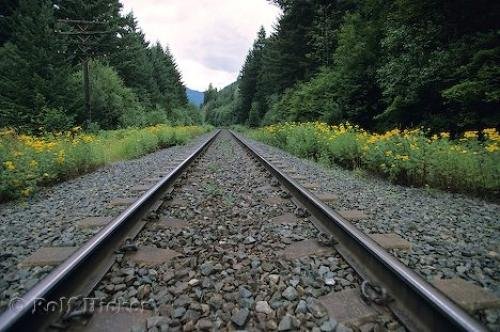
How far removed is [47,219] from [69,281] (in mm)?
2172

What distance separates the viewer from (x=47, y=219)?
3.85 meters

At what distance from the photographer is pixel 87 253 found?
2330 millimetres

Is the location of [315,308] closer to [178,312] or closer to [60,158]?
[178,312]

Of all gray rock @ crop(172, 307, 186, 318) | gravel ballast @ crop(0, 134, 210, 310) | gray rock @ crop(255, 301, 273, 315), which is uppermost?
gray rock @ crop(255, 301, 273, 315)

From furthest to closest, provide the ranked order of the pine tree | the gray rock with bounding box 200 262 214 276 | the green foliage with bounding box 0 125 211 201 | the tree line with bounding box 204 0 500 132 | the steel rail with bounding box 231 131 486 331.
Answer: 1. the pine tree
2. the tree line with bounding box 204 0 500 132
3. the green foliage with bounding box 0 125 211 201
4. the gray rock with bounding box 200 262 214 276
5. the steel rail with bounding box 231 131 486 331

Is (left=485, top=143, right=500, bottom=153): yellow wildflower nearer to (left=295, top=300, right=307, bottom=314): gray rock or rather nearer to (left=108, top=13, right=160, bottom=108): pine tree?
(left=295, top=300, right=307, bottom=314): gray rock

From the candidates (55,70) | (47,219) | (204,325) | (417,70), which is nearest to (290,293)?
(204,325)

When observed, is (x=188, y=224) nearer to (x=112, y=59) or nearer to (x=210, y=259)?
(x=210, y=259)

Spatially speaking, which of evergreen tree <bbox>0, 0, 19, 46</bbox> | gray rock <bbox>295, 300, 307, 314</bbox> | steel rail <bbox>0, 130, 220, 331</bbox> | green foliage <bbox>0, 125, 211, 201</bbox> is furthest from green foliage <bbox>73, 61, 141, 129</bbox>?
gray rock <bbox>295, 300, 307, 314</bbox>

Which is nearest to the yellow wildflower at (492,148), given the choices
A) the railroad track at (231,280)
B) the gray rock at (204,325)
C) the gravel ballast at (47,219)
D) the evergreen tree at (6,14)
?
the railroad track at (231,280)

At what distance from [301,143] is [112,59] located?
30.0 m

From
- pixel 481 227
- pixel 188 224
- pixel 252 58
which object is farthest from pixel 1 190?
pixel 252 58

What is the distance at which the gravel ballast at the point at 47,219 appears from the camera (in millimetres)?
2389

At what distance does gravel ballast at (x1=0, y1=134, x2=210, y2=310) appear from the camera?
7.84 ft
